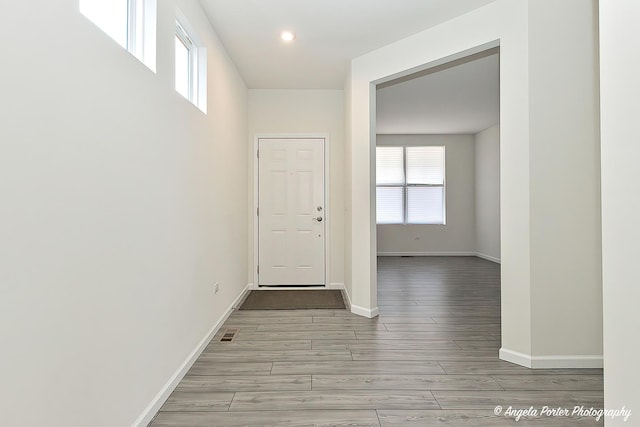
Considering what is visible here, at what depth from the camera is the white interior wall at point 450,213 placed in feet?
26.3

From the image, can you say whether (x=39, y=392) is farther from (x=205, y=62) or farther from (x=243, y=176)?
(x=243, y=176)

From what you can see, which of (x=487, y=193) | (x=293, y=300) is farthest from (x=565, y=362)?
(x=487, y=193)

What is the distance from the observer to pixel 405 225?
320 inches

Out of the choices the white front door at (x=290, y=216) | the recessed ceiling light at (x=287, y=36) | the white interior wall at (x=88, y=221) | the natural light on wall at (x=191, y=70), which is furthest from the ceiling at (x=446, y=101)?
the white interior wall at (x=88, y=221)

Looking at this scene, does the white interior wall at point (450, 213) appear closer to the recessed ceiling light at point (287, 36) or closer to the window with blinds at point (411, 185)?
the window with blinds at point (411, 185)

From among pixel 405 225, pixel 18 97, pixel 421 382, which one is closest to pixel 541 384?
pixel 421 382

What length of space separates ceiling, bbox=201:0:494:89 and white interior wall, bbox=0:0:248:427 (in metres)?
0.61

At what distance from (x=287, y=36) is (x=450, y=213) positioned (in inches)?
238

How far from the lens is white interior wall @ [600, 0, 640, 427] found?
107cm

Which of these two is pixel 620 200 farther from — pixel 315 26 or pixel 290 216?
pixel 290 216

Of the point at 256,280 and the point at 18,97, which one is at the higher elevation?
the point at 18,97

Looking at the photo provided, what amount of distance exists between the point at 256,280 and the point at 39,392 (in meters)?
3.73

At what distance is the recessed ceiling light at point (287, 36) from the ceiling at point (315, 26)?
Result: 1.8 inches

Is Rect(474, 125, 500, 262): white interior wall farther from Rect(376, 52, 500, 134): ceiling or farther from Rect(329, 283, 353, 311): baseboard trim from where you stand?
Rect(329, 283, 353, 311): baseboard trim
